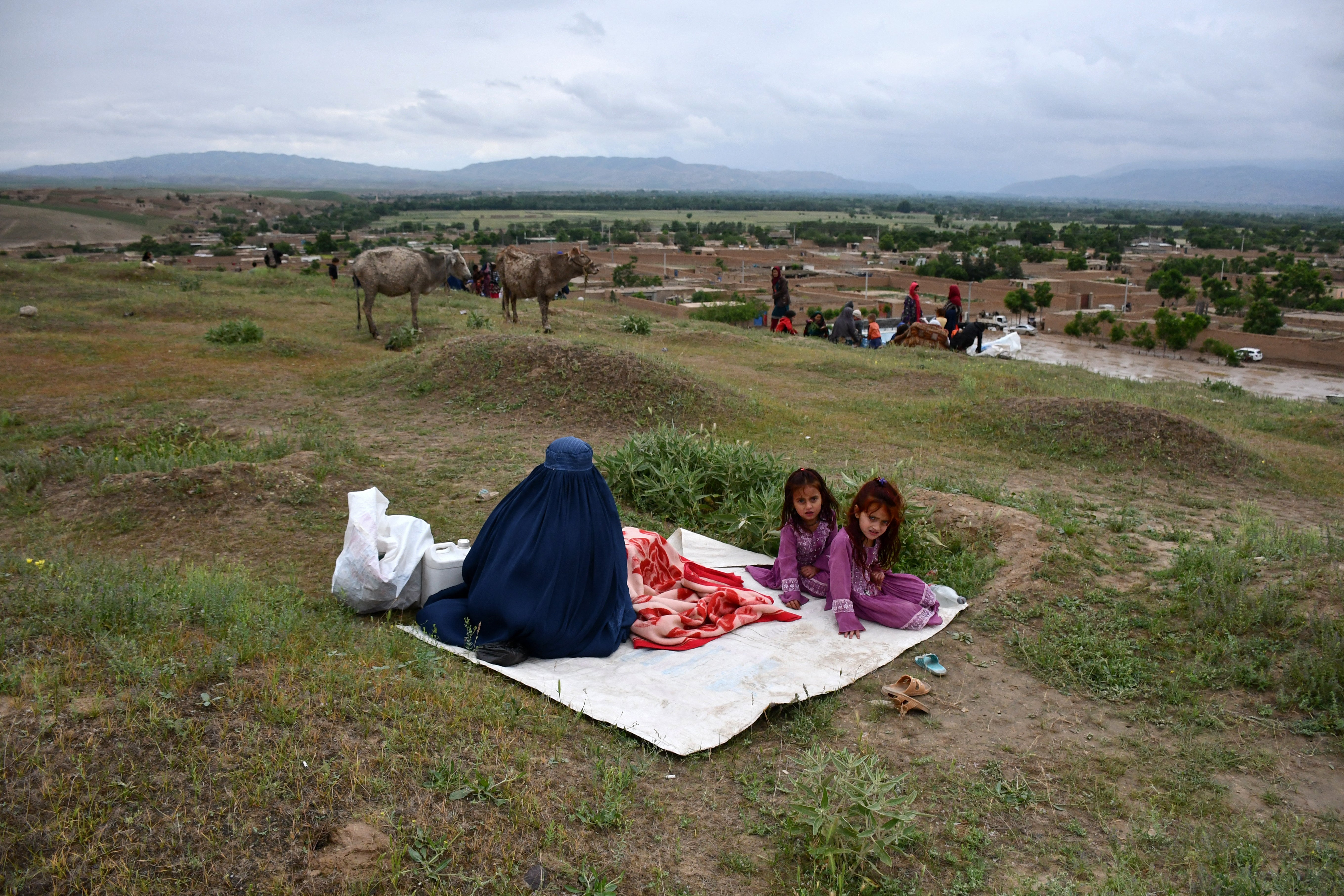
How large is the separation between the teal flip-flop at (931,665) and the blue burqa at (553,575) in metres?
1.46

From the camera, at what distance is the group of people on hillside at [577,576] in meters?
4.03

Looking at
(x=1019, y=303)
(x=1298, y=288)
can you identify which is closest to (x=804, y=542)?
Answer: (x=1019, y=303)

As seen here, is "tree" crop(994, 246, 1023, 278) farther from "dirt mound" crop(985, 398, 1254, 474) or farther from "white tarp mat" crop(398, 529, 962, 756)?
"white tarp mat" crop(398, 529, 962, 756)

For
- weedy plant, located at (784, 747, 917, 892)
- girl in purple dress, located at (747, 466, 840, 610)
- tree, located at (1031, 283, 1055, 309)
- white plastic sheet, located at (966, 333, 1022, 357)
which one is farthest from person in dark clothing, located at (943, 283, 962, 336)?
tree, located at (1031, 283, 1055, 309)

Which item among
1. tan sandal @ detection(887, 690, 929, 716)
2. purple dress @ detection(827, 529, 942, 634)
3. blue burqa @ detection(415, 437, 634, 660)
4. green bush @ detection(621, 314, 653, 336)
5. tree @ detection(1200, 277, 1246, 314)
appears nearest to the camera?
tan sandal @ detection(887, 690, 929, 716)

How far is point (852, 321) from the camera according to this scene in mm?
16578

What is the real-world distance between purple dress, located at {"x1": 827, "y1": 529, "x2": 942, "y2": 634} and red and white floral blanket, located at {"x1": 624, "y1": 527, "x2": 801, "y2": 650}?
286 millimetres

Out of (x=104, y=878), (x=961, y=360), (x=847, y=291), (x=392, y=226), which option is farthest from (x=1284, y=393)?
(x=392, y=226)

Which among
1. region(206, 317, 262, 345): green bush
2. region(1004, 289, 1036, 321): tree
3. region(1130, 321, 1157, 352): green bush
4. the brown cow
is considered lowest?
region(1130, 321, 1157, 352): green bush

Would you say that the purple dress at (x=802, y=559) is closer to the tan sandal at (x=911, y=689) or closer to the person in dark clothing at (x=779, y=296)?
the tan sandal at (x=911, y=689)

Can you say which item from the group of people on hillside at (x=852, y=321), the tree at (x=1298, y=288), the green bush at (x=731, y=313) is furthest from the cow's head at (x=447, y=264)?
the tree at (x=1298, y=288)

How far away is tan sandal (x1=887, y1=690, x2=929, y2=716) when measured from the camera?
3.72 m

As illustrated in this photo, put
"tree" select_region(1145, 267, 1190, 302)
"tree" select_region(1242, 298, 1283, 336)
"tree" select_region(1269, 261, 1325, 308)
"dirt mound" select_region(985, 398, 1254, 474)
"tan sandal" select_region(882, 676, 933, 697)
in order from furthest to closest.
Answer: "tree" select_region(1269, 261, 1325, 308) → "tree" select_region(1145, 267, 1190, 302) → "tree" select_region(1242, 298, 1283, 336) → "dirt mound" select_region(985, 398, 1254, 474) → "tan sandal" select_region(882, 676, 933, 697)

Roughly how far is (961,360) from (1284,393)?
37.7 ft
